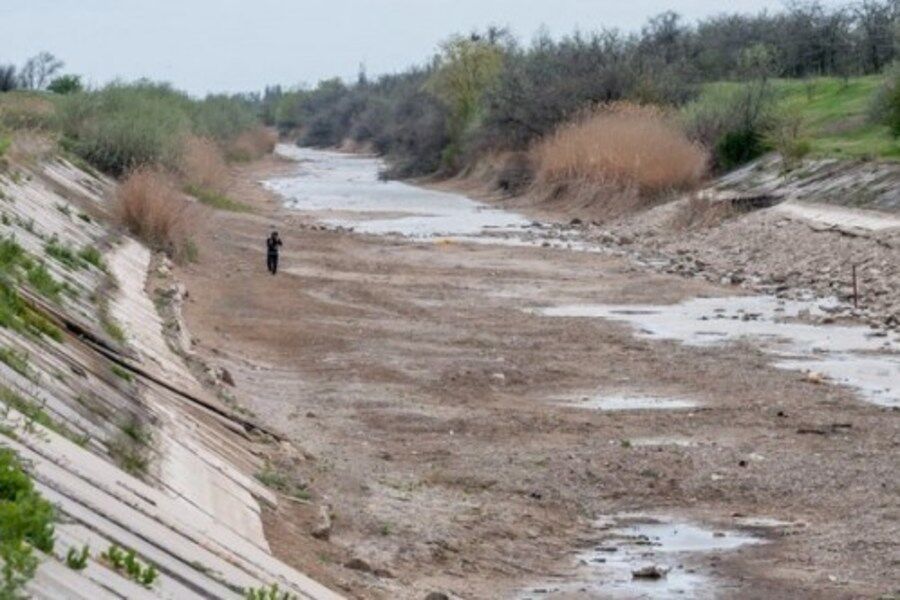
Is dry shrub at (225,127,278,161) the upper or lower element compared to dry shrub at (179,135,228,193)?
lower

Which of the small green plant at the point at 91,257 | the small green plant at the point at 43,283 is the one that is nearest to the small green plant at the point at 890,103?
the small green plant at the point at 91,257

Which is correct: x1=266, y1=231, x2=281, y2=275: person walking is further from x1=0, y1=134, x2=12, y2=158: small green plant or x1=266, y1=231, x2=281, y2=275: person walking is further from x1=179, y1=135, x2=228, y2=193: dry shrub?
x1=179, y1=135, x2=228, y2=193: dry shrub

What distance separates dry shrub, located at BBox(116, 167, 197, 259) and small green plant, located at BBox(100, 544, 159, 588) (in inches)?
1133

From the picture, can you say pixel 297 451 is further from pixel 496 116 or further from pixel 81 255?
pixel 496 116

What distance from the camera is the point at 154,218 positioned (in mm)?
37594

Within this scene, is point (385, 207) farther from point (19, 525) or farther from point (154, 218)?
point (19, 525)

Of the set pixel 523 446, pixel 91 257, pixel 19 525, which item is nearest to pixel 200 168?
pixel 91 257

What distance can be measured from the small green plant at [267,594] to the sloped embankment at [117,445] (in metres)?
0.08

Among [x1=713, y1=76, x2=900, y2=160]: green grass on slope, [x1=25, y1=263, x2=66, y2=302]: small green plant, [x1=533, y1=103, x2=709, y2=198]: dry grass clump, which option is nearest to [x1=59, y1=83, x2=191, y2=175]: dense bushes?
[x1=533, y1=103, x2=709, y2=198]: dry grass clump

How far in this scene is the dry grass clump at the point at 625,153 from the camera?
2267 inches

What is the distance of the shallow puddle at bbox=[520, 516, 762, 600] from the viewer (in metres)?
12.5

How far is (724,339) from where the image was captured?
89.7ft

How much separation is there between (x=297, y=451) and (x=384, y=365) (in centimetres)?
735

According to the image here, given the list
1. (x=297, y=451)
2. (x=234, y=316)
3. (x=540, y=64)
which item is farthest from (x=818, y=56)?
(x=297, y=451)
